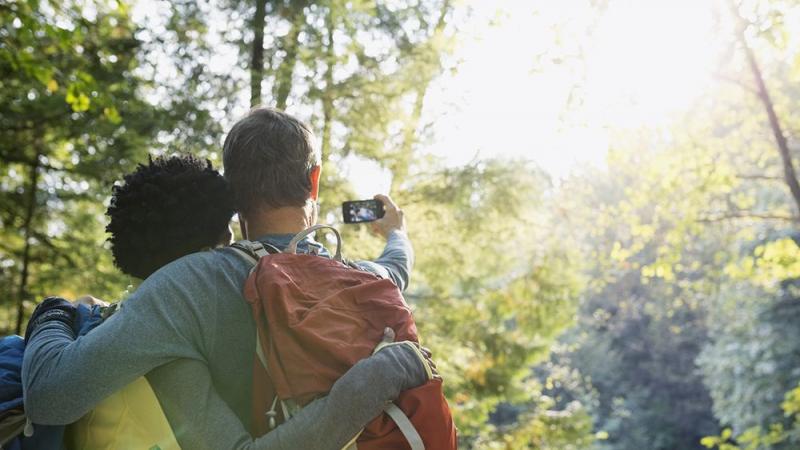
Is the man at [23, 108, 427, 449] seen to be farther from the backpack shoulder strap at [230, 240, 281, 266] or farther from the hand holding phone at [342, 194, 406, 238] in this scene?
the hand holding phone at [342, 194, 406, 238]

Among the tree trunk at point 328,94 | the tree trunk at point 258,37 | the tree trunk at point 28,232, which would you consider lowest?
the tree trunk at point 28,232

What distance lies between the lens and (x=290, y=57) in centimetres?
575

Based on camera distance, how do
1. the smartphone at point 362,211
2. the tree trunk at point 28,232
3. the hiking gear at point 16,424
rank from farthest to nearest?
the tree trunk at point 28,232 < the smartphone at point 362,211 < the hiking gear at point 16,424

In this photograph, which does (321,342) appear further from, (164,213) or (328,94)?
(328,94)

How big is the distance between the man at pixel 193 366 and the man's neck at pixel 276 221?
14 centimetres

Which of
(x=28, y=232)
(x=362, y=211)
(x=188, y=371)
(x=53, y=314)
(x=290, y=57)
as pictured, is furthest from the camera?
(x=28, y=232)

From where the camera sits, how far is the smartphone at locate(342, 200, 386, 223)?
2178 millimetres

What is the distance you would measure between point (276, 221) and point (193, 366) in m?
0.41

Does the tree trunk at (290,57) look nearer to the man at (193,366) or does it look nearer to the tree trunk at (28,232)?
the tree trunk at (28,232)

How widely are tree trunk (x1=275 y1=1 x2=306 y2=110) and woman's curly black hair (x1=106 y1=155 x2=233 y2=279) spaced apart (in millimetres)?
3925

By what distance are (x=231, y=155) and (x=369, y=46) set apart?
4851 mm

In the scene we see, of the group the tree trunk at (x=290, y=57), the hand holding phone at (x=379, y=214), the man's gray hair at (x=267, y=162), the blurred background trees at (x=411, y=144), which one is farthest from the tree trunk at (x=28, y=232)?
the man's gray hair at (x=267, y=162)

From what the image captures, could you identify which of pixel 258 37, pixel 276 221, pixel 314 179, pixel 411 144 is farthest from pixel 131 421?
pixel 411 144

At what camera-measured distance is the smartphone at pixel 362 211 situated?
218 centimetres
